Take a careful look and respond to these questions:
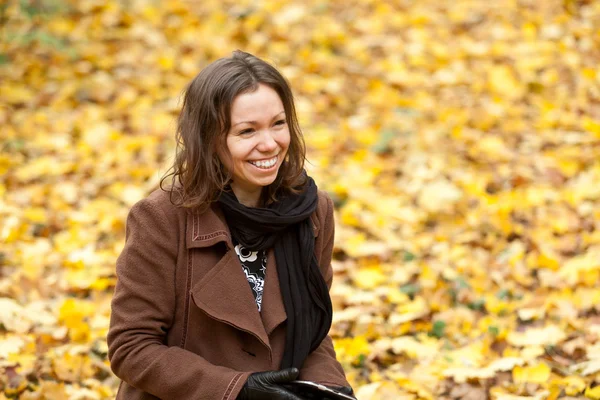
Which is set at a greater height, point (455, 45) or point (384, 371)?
point (455, 45)

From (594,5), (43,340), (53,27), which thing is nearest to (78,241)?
(43,340)

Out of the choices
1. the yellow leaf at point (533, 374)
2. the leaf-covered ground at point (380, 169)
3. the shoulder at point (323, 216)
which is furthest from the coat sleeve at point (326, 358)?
the yellow leaf at point (533, 374)

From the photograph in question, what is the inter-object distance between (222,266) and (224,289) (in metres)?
0.08

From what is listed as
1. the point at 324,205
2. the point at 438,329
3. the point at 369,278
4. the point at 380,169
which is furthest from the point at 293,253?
the point at 380,169

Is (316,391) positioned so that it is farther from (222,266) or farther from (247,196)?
(247,196)

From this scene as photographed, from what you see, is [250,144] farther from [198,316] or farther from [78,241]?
[78,241]

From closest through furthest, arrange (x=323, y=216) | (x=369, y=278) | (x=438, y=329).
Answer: (x=323, y=216), (x=438, y=329), (x=369, y=278)

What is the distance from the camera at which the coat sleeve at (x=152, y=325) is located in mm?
2400

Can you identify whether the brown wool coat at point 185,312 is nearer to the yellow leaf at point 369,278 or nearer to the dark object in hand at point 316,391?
the dark object in hand at point 316,391

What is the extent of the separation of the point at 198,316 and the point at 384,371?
1434 mm

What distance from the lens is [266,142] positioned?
2498 mm

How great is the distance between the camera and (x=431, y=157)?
18.9 feet

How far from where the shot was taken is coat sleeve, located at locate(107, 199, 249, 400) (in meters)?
2.40

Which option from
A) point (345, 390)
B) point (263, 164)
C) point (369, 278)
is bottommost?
point (369, 278)
